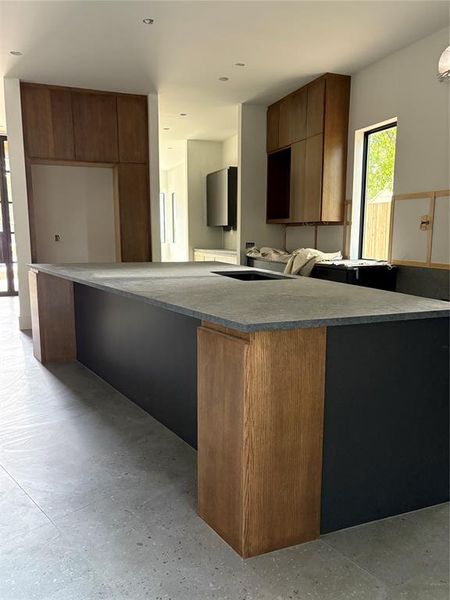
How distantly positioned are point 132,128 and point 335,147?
2.49m

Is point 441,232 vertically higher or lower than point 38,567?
higher

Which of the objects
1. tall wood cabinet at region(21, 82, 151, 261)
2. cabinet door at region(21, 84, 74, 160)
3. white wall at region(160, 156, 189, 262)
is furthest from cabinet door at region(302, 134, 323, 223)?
white wall at region(160, 156, 189, 262)

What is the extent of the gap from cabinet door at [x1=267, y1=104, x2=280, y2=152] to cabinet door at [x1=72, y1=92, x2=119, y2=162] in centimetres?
204

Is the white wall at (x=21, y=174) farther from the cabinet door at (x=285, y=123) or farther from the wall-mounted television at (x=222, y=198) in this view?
the wall-mounted television at (x=222, y=198)

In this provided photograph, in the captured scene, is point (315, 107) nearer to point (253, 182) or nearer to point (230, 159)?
point (253, 182)

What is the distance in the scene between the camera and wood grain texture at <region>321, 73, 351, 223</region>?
5.12 meters

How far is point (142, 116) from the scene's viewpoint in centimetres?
591

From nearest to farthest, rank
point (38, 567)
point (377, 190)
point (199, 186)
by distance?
point (38, 567), point (377, 190), point (199, 186)

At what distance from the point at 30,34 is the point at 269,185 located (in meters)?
3.50

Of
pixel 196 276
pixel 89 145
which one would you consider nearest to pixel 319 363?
pixel 196 276

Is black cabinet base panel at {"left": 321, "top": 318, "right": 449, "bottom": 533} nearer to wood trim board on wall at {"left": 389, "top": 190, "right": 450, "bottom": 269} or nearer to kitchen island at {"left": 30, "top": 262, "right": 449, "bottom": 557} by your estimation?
kitchen island at {"left": 30, "top": 262, "right": 449, "bottom": 557}

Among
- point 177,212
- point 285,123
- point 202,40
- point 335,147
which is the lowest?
point 177,212

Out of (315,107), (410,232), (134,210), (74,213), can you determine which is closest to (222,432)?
(410,232)

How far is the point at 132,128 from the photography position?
586cm
